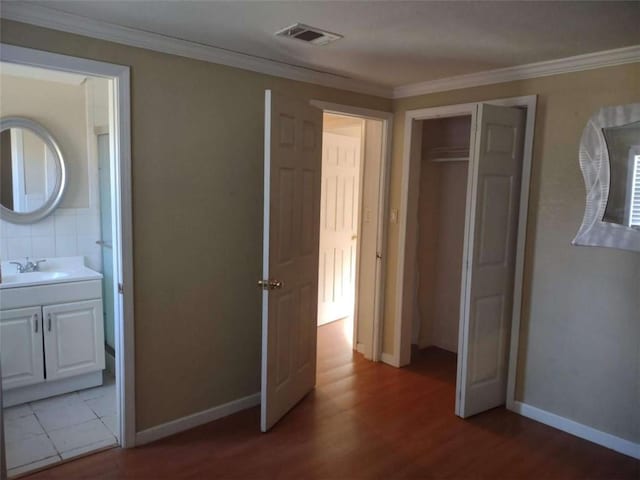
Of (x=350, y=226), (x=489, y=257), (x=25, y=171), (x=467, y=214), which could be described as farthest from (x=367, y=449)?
(x=25, y=171)

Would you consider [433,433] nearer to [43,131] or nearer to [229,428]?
[229,428]

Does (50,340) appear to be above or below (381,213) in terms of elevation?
below

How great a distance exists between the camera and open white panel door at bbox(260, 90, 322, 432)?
107 inches

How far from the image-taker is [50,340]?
3.21m

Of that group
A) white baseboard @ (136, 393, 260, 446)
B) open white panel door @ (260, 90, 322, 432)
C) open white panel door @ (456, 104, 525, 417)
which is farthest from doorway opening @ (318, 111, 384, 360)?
white baseboard @ (136, 393, 260, 446)

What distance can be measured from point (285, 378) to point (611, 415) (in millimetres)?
1947

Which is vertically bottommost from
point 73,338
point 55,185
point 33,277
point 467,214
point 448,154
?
point 73,338

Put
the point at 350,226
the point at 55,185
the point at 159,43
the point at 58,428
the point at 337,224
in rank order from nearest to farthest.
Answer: the point at 159,43 < the point at 58,428 < the point at 55,185 < the point at 337,224 < the point at 350,226

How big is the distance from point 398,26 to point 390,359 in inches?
105

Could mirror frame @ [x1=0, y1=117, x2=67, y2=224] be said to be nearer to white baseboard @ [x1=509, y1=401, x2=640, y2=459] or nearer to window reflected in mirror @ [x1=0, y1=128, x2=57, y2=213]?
window reflected in mirror @ [x1=0, y1=128, x2=57, y2=213]

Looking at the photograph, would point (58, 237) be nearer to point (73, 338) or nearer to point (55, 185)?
point (55, 185)

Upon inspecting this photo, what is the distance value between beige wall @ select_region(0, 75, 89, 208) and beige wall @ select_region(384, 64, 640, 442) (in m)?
3.06

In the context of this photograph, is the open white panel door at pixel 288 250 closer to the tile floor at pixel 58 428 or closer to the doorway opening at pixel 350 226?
the doorway opening at pixel 350 226

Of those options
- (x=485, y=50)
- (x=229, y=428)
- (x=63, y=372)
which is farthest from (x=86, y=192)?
(x=485, y=50)
